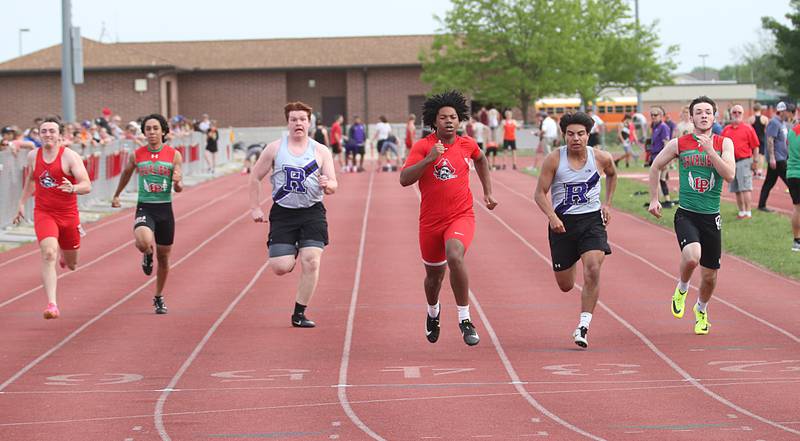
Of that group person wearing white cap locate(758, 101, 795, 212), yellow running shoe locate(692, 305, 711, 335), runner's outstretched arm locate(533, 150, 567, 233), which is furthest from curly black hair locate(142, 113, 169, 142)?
person wearing white cap locate(758, 101, 795, 212)

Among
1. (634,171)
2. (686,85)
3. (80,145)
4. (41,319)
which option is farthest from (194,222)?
(686,85)

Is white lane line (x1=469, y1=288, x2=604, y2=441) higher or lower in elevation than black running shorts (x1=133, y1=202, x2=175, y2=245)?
lower

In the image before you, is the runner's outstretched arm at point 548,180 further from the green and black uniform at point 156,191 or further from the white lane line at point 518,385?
the green and black uniform at point 156,191

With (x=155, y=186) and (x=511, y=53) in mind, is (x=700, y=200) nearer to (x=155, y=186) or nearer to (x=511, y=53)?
(x=155, y=186)

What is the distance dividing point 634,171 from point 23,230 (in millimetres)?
19240

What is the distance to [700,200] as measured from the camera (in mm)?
10430

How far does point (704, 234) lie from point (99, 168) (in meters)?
18.2

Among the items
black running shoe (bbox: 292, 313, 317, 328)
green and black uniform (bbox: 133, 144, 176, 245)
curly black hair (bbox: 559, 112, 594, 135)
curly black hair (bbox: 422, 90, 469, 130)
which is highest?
curly black hair (bbox: 422, 90, 469, 130)

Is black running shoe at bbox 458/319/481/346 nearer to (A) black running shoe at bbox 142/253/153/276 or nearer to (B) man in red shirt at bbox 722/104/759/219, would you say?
(A) black running shoe at bbox 142/253/153/276

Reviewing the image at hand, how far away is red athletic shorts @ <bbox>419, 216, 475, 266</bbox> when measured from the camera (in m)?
9.74

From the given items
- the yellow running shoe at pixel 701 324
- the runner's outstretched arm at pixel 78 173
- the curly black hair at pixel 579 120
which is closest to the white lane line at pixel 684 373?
the yellow running shoe at pixel 701 324

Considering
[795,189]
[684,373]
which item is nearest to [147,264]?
[684,373]

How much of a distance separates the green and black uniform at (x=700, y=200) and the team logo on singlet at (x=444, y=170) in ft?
6.42

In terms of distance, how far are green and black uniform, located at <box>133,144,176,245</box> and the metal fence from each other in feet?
21.5
